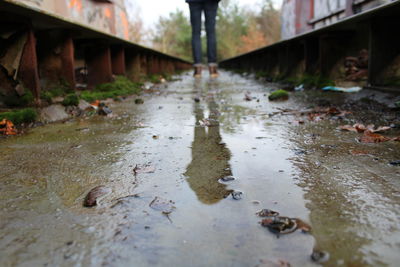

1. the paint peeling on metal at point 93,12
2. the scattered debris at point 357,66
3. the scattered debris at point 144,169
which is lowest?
the scattered debris at point 144,169

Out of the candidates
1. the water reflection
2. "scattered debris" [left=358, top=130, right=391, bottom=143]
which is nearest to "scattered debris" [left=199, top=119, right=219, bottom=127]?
the water reflection

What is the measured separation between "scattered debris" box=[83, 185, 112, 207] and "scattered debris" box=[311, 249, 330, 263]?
693 mm

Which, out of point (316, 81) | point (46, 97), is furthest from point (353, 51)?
point (46, 97)

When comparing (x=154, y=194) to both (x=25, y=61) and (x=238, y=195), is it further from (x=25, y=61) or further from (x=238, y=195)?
(x=25, y=61)

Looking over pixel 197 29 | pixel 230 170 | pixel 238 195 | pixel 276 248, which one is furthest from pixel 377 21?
pixel 197 29

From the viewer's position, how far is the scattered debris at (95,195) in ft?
3.86

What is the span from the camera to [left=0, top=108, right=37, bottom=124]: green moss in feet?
8.29

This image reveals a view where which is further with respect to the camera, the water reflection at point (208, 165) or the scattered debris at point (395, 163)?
the scattered debris at point (395, 163)

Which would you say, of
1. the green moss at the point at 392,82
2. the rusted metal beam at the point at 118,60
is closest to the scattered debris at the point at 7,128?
the green moss at the point at 392,82

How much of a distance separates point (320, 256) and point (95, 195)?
0.76 metres

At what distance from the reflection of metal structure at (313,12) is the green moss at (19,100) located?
874 centimetres

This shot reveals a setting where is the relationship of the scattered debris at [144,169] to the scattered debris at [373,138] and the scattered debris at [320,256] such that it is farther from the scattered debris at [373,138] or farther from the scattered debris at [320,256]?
the scattered debris at [373,138]

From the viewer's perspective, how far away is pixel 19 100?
2928 mm

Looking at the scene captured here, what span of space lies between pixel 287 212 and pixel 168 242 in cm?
38
